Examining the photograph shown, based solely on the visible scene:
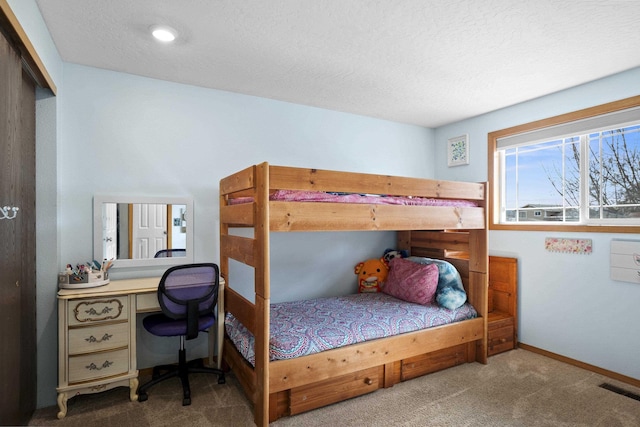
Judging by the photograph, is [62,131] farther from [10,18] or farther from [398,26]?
[398,26]

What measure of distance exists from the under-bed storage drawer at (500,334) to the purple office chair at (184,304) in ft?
8.02

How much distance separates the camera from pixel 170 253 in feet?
9.33

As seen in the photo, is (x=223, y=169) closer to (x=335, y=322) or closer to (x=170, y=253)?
(x=170, y=253)

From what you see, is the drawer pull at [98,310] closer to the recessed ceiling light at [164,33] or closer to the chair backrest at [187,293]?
the chair backrest at [187,293]

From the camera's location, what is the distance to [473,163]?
3.80 metres

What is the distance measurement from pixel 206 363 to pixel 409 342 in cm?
170

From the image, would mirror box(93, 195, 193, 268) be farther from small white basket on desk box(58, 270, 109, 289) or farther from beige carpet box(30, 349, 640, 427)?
beige carpet box(30, 349, 640, 427)

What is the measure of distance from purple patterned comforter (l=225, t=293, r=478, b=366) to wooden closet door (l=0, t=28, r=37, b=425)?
3.99 ft

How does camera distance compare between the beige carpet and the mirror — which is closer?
the beige carpet

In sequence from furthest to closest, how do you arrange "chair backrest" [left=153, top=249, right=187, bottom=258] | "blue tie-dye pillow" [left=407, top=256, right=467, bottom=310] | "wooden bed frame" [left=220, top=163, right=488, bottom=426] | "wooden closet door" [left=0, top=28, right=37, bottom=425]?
"blue tie-dye pillow" [left=407, top=256, right=467, bottom=310] → "chair backrest" [left=153, top=249, right=187, bottom=258] → "wooden bed frame" [left=220, top=163, right=488, bottom=426] → "wooden closet door" [left=0, top=28, right=37, bottom=425]

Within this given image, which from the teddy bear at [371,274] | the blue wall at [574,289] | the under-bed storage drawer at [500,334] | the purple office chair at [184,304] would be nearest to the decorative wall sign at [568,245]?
the blue wall at [574,289]

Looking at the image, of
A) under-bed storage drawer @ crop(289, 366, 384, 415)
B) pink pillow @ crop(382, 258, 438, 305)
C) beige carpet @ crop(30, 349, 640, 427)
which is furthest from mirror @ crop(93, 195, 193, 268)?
pink pillow @ crop(382, 258, 438, 305)

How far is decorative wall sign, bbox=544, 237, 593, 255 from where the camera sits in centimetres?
283

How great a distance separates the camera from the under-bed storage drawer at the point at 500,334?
3104mm
